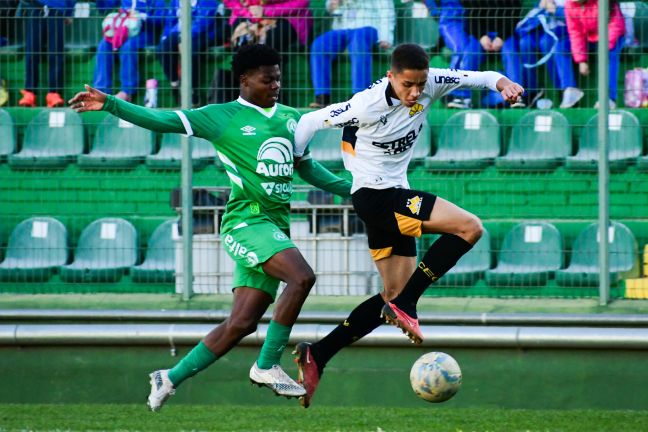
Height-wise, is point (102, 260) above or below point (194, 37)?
below

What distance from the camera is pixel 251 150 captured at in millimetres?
7898

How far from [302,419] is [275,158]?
253 cm

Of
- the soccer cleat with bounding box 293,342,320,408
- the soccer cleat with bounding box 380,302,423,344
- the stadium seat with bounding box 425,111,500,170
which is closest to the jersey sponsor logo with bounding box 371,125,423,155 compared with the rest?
the soccer cleat with bounding box 380,302,423,344

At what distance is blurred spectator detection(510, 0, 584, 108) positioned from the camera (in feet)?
34.0

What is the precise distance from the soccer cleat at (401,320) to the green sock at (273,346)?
2.09ft

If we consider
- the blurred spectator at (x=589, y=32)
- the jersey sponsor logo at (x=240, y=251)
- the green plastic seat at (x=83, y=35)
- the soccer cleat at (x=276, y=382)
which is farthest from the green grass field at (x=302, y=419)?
the green plastic seat at (x=83, y=35)

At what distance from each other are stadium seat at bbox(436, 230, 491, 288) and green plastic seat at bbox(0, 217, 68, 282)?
3.05m

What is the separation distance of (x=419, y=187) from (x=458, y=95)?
0.98 meters

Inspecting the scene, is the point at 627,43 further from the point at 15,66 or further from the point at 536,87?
the point at 15,66

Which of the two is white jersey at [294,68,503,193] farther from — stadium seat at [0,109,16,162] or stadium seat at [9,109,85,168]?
stadium seat at [0,109,16,162]

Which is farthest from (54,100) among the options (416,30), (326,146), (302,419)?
(302,419)

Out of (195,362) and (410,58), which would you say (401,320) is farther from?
(410,58)

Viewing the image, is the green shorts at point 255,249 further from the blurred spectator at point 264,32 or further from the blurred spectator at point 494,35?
the blurred spectator at point 494,35

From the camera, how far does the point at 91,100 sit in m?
7.44
